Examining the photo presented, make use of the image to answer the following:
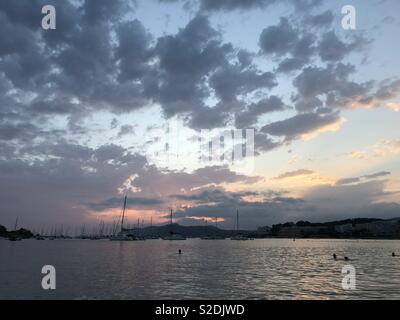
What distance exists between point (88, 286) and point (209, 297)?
16.8m

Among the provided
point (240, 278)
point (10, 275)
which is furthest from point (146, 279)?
point (10, 275)
